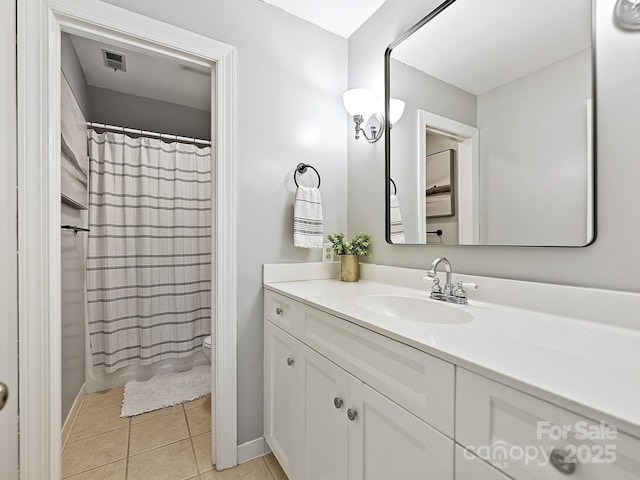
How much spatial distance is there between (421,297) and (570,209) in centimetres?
59

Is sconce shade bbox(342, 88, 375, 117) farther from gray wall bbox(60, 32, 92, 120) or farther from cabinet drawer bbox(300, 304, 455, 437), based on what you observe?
gray wall bbox(60, 32, 92, 120)

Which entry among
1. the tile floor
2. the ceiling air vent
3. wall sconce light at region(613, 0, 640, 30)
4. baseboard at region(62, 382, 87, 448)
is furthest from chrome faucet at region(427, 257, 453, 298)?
the ceiling air vent

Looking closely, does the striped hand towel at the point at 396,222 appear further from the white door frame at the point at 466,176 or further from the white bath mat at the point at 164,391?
the white bath mat at the point at 164,391

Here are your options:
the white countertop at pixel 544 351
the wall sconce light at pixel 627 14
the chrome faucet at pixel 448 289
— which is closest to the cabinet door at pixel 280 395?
the white countertop at pixel 544 351

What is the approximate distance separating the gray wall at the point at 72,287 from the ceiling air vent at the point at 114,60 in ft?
0.58

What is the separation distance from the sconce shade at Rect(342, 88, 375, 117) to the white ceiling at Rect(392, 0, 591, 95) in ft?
0.79

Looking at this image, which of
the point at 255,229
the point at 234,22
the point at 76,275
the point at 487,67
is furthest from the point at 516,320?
the point at 76,275

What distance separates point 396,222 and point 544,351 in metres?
1.01

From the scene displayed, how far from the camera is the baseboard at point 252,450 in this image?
155 centimetres

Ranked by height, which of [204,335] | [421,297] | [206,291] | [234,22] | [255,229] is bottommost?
[204,335]

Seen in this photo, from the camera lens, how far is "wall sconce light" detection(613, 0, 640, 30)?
0.85 metres

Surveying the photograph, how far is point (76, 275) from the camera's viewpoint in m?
1.96

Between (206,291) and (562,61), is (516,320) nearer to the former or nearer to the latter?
(562,61)

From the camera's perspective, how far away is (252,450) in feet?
5.17
